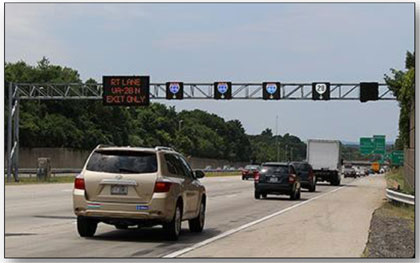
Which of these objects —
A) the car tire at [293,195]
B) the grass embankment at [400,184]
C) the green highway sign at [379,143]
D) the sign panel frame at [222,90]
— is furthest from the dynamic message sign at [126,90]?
the green highway sign at [379,143]

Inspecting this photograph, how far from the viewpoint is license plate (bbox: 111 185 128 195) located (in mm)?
15695

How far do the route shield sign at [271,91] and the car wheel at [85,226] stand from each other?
39.8 meters

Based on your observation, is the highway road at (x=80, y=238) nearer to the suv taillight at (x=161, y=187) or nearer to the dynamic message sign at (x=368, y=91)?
the suv taillight at (x=161, y=187)

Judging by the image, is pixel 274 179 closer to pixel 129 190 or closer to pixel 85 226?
pixel 85 226

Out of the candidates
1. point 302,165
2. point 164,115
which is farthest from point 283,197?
point 164,115

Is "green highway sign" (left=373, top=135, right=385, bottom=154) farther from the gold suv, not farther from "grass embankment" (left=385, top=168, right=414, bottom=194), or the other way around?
the gold suv

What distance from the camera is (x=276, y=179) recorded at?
3447 centimetres

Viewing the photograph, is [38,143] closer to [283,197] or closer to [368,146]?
[368,146]

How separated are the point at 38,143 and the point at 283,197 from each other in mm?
41021

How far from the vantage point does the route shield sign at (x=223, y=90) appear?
55656 millimetres

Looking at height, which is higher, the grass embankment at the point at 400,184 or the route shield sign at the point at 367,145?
the route shield sign at the point at 367,145

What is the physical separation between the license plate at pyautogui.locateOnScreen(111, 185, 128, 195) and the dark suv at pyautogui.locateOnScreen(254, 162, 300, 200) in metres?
19.1

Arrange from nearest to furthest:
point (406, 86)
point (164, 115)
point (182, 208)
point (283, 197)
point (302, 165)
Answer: point (182, 208), point (406, 86), point (283, 197), point (302, 165), point (164, 115)

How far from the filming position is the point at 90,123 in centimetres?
7819
